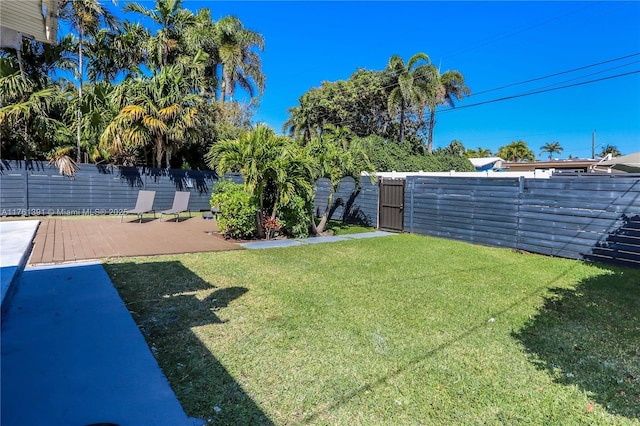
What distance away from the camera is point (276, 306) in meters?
4.20

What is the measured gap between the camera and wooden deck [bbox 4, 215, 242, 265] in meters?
6.41

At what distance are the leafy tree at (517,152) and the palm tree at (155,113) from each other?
51.7 meters

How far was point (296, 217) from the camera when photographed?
9094 mm

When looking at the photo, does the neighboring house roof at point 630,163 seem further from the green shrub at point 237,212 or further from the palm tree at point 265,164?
the green shrub at point 237,212

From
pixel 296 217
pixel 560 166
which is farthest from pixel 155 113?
pixel 560 166

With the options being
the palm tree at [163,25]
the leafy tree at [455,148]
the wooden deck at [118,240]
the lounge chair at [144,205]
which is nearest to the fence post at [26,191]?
the wooden deck at [118,240]

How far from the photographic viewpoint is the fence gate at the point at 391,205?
10766mm

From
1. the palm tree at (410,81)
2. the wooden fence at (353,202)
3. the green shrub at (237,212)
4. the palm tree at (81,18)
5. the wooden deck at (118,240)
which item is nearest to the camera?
the wooden deck at (118,240)

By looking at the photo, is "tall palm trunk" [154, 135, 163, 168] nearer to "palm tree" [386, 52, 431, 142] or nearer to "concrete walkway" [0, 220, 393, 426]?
"concrete walkway" [0, 220, 393, 426]

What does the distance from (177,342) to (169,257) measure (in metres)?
3.69

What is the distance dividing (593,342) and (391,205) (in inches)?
307

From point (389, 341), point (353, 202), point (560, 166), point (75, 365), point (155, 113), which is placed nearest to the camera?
point (75, 365)

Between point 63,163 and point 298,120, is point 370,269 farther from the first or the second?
point 298,120

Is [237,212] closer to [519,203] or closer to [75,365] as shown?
[75,365]
